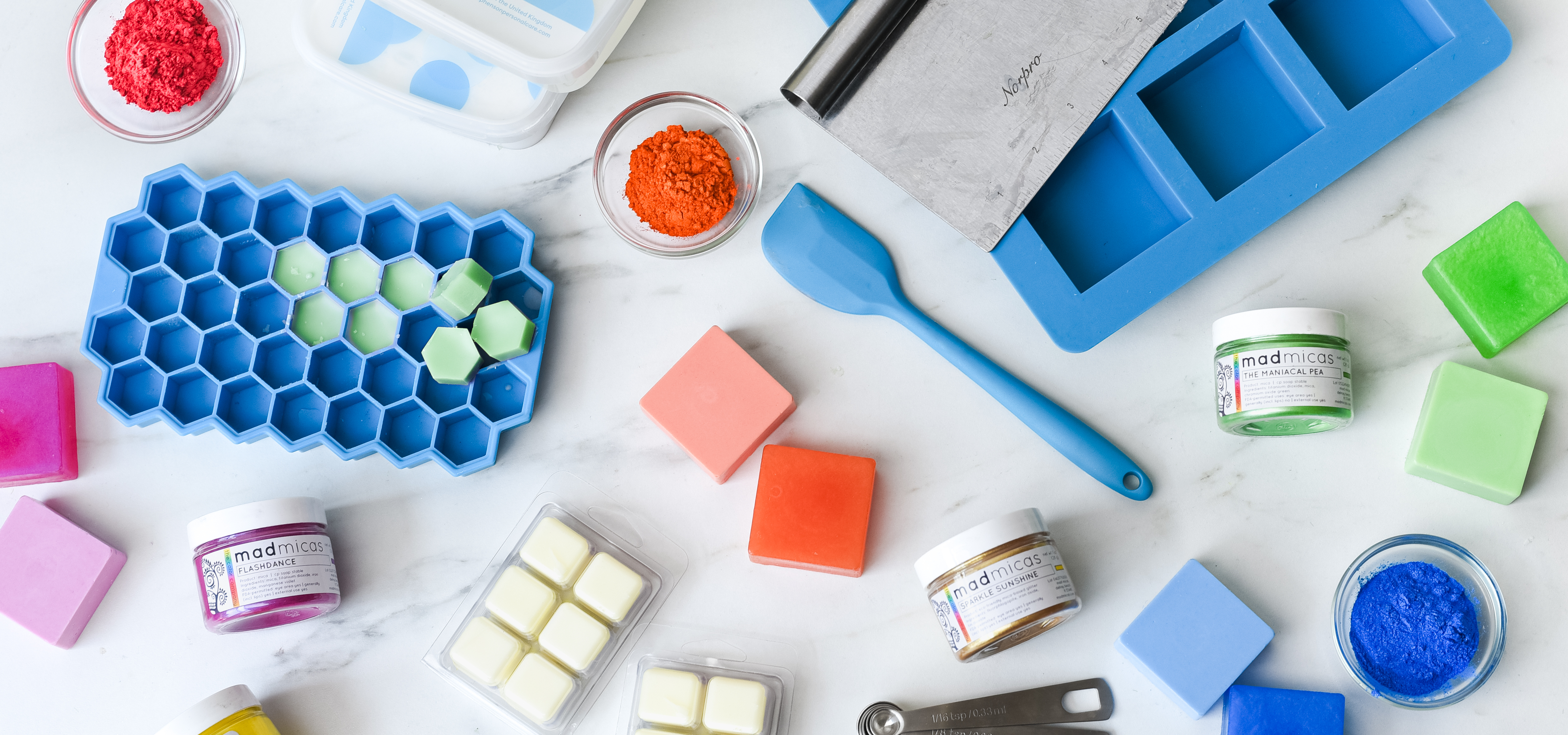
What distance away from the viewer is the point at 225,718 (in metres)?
1.13

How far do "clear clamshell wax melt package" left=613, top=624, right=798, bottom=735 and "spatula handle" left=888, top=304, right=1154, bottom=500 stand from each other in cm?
44

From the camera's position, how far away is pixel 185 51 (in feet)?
4.12

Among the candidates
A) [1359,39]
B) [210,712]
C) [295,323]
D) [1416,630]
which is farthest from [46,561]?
[1359,39]

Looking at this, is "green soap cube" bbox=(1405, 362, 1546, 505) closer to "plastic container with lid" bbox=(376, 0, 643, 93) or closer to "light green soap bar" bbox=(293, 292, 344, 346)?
"plastic container with lid" bbox=(376, 0, 643, 93)

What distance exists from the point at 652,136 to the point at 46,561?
1.03m

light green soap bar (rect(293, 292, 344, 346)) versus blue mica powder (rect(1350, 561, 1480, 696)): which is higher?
blue mica powder (rect(1350, 561, 1480, 696))

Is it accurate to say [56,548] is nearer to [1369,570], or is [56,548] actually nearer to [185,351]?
[185,351]

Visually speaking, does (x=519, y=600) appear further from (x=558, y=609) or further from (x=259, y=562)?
(x=259, y=562)

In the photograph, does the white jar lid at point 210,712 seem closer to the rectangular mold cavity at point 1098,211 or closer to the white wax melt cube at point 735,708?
the white wax melt cube at point 735,708

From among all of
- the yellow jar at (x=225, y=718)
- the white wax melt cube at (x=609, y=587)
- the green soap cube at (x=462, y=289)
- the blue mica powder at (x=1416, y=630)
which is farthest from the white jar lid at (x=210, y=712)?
the blue mica powder at (x=1416, y=630)

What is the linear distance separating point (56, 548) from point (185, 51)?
719mm

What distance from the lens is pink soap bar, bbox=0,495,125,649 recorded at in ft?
3.99

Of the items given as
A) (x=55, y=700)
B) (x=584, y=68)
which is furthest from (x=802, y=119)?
(x=55, y=700)

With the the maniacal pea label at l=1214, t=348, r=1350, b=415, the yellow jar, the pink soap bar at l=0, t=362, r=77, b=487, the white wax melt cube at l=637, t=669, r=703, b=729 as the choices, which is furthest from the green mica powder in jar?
the pink soap bar at l=0, t=362, r=77, b=487
